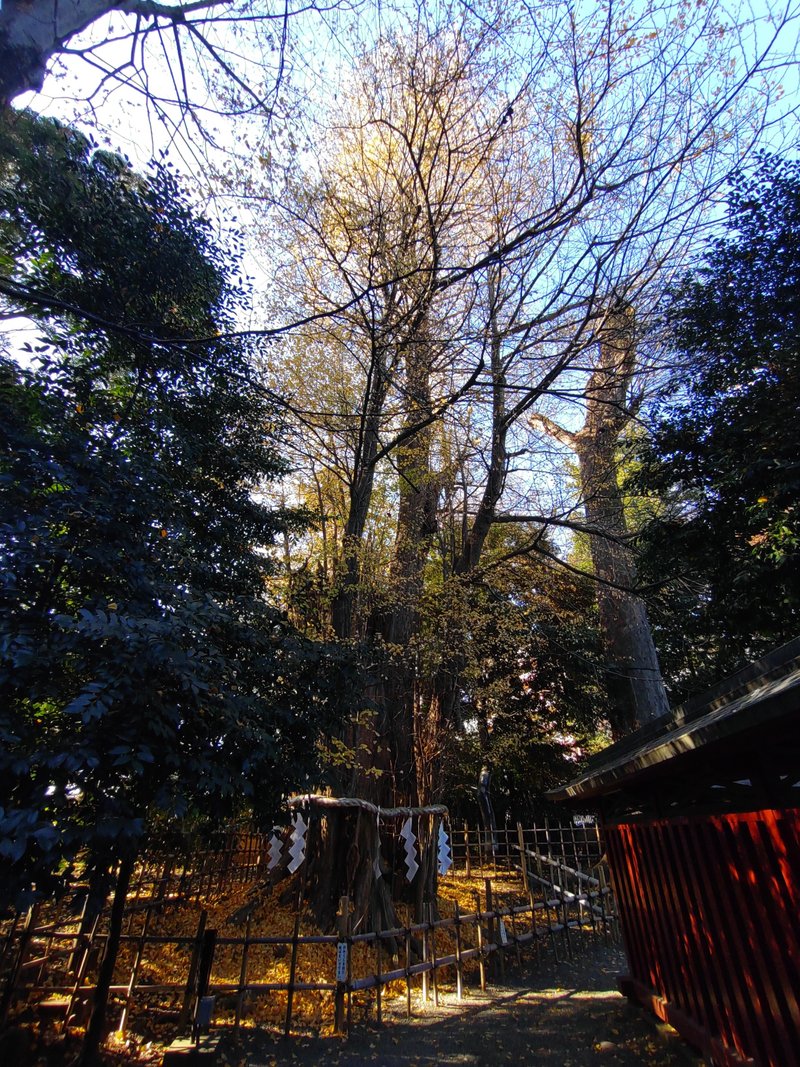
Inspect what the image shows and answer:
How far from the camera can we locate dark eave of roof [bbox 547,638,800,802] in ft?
8.59

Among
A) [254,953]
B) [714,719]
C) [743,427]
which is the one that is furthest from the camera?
[254,953]

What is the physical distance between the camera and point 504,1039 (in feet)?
18.2

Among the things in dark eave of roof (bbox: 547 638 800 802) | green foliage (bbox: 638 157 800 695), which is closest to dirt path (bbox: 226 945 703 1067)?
dark eave of roof (bbox: 547 638 800 802)

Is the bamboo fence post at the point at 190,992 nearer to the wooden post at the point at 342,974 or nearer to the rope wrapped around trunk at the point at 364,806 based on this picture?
the wooden post at the point at 342,974

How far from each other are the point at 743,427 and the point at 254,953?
929 cm

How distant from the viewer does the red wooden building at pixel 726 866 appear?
2932 millimetres

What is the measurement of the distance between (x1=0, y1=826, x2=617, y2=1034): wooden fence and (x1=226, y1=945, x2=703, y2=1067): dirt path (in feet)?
0.87

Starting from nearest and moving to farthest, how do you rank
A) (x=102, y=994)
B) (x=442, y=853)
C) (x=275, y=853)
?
(x=102, y=994), (x=275, y=853), (x=442, y=853)

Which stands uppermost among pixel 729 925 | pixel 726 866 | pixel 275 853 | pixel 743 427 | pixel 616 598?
pixel 616 598

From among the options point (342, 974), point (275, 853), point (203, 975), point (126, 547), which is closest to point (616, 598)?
point (275, 853)

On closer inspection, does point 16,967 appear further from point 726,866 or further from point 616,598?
point 616,598

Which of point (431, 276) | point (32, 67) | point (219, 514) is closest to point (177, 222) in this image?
point (32, 67)

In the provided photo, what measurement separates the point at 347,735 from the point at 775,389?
743 cm

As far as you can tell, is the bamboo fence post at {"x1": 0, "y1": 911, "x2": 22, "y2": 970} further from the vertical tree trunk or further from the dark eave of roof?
the dark eave of roof
